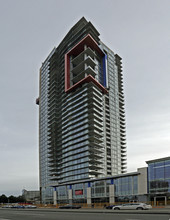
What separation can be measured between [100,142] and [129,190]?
47715 mm

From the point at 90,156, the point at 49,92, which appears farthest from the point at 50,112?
the point at 90,156

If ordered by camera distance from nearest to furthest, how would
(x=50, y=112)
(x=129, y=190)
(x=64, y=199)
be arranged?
1. (x=129, y=190)
2. (x=64, y=199)
3. (x=50, y=112)

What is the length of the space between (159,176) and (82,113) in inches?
2334

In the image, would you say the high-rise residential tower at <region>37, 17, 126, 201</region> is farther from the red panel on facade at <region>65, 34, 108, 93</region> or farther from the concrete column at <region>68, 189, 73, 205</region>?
the concrete column at <region>68, 189, 73, 205</region>

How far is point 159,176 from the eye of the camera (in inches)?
2218

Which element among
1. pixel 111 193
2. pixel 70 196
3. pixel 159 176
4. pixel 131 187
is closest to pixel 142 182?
pixel 131 187

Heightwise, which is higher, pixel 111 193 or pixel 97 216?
pixel 97 216

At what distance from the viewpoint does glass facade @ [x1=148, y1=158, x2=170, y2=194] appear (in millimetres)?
54750

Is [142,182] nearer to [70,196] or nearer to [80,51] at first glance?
[70,196]

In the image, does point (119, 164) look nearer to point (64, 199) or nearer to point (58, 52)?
point (64, 199)

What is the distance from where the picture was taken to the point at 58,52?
481 feet

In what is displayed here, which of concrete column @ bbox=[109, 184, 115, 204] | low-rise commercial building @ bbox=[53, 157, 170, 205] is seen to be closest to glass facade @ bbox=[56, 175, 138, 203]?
low-rise commercial building @ bbox=[53, 157, 170, 205]

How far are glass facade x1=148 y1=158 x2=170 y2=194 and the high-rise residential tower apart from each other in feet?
160

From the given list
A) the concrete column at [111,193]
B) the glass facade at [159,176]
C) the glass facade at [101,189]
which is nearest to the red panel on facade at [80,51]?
the glass facade at [101,189]
